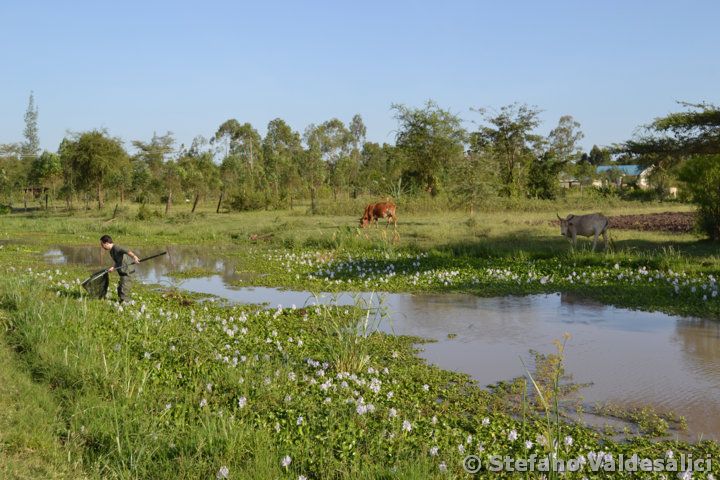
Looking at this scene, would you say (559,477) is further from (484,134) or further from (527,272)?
(484,134)

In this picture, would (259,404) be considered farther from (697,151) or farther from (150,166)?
(150,166)

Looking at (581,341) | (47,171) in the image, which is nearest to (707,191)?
(581,341)

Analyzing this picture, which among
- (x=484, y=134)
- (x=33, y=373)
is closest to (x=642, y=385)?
(x=33, y=373)

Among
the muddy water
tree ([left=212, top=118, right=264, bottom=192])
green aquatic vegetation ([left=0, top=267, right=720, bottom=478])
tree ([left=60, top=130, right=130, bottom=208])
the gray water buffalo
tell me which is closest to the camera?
green aquatic vegetation ([left=0, top=267, right=720, bottom=478])

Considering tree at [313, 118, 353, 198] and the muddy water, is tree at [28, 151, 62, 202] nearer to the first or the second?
tree at [313, 118, 353, 198]

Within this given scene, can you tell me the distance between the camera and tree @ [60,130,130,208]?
38.9m

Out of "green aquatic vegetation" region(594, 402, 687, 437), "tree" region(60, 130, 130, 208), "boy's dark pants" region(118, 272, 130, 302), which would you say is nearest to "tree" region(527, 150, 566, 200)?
"tree" region(60, 130, 130, 208)

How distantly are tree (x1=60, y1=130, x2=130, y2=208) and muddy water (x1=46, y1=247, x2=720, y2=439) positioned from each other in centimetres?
2873

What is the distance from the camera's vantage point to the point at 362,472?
4.46m

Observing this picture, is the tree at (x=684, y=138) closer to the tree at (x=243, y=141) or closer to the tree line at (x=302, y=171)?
the tree line at (x=302, y=171)

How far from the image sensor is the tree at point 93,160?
38906 millimetres

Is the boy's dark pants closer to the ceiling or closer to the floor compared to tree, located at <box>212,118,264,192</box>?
closer to the floor

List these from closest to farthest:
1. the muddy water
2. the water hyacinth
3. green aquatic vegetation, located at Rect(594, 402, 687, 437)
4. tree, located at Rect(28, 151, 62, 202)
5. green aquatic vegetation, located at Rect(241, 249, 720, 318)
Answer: the water hyacinth → green aquatic vegetation, located at Rect(594, 402, 687, 437) → the muddy water → green aquatic vegetation, located at Rect(241, 249, 720, 318) → tree, located at Rect(28, 151, 62, 202)

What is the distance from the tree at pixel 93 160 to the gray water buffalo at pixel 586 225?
31.0m
